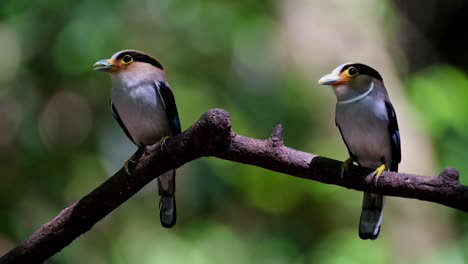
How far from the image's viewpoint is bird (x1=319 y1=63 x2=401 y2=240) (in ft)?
10.6

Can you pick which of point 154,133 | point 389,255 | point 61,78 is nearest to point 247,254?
point 389,255

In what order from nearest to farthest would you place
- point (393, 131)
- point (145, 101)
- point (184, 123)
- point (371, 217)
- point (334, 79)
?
point (334, 79)
point (371, 217)
point (393, 131)
point (145, 101)
point (184, 123)

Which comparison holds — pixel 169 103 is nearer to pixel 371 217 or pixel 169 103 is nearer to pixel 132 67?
pixel 132 67

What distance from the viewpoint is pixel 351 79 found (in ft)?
10.6

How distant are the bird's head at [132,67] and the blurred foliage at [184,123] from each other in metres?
2.13

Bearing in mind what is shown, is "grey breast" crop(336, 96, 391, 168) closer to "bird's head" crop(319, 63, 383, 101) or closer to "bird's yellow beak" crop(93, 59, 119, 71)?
"bird's head" crop(319, 63, 383, 101)

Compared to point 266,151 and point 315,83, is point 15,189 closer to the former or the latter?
point 315,83

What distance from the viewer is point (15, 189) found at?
6.07 meters

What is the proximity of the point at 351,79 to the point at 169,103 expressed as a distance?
859mm

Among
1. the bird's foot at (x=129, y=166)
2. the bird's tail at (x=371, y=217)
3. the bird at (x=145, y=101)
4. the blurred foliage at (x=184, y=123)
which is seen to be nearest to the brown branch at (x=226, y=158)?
the bird's foot at (x=129, y=166)

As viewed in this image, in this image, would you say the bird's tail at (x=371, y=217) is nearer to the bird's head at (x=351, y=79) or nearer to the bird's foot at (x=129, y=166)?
the bird's head at (x=351, y=79)

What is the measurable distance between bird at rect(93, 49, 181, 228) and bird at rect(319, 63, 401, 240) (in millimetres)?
787

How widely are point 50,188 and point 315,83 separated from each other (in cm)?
222

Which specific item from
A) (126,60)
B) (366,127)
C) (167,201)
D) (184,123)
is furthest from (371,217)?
(184,123)
